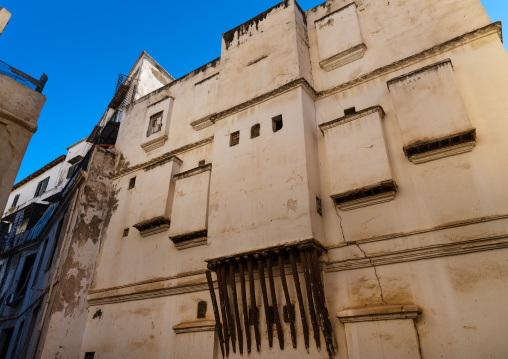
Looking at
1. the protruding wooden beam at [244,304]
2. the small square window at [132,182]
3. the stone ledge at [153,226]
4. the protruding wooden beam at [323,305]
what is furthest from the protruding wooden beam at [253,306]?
the small square window at [132,182]

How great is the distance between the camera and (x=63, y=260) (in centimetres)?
1172

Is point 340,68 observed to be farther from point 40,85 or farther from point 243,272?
point 40,85

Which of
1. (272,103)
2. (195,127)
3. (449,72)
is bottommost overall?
(449,72)

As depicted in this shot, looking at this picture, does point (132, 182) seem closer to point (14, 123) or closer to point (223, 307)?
point (14, 123)

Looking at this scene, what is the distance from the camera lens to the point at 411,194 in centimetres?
766

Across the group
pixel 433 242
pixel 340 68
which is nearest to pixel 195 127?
pixel 340 68

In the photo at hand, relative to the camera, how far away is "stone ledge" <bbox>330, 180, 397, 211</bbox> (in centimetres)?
773

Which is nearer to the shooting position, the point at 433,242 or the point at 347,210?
the point at 433,242

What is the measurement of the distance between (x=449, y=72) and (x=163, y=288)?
888cm

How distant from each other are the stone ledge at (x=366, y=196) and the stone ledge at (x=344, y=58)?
4.38 m

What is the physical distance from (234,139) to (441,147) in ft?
17.3

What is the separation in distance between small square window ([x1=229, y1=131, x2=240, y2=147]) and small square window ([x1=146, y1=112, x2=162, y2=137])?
14.8ft

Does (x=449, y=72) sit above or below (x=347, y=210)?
above

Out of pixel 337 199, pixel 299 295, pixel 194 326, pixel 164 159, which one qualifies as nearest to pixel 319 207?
pixel 337 199
